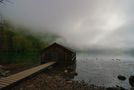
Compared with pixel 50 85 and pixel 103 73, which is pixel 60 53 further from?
pixel 50 85

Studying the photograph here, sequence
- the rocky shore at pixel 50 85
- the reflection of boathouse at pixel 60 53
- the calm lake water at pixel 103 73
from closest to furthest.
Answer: the rocky shore at pixel 50 85 < the calm lake water at pixel 103 73 < the reflection of boathouse at pixel 60 53

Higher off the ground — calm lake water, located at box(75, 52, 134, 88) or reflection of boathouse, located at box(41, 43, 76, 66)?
reflection of boathouse, located at box(41, 43, 76, 66)

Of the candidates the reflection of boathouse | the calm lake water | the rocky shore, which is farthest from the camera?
the reflection of boathouse

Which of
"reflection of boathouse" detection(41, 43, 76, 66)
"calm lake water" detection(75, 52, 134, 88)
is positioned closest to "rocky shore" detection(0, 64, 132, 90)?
"calm lake water" detection(75, 52, 134, 88)

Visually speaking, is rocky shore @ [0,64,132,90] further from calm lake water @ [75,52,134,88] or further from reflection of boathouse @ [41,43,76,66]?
reflection of boathouse @ [41,43,76,66]

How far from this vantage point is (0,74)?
1705 centimetres

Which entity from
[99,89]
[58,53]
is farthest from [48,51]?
[99,89]

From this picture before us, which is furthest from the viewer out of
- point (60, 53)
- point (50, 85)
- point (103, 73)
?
point (60, 53)

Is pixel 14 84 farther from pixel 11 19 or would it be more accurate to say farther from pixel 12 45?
pixel 11 19

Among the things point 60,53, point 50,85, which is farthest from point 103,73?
point 50,85

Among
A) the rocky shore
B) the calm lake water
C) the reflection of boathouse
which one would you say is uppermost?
the reflection of boathouse

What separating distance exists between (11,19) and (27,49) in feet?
242


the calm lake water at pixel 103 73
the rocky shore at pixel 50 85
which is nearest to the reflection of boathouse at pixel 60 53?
the calm lake water at pixel 103 73

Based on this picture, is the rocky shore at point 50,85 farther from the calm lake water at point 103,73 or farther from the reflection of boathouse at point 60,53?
the reflection of boathouse at point 60,53
